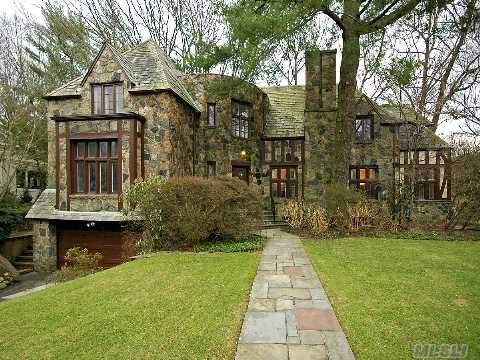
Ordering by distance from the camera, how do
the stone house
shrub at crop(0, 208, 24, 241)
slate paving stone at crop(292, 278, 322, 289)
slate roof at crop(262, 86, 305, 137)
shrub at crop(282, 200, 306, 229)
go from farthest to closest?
slate roof at crop(262, 86, 305, 137) < shrub at crop(0, 208, 24, 241) < shrub at crop(282, 200, 306, 229) < the stone house < slate paving stone at crop(292, 278, 322, 289)

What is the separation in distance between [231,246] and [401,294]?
490cm

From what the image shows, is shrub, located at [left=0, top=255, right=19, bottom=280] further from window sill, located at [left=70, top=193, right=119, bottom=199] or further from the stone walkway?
the stone walkway

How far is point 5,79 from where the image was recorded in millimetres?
15438

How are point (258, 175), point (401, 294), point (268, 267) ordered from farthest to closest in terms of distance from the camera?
point (258, 175), point (268, 267), point (401, 294)

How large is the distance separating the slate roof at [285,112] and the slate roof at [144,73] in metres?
4.34

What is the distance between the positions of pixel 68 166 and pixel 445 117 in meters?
15.3

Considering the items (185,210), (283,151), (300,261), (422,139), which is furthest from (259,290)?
(422,139)

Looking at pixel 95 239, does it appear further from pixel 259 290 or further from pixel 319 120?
pixel 319 120

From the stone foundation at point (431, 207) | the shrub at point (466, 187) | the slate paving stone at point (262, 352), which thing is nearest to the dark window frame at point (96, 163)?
the slate paving stone at point (262, 352)

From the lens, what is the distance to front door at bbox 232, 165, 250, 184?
49.3ft

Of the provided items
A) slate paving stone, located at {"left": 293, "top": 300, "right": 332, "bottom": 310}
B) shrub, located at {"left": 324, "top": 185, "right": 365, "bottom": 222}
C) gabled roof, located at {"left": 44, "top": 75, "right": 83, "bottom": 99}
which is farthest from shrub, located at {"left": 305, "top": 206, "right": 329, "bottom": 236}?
gabled roof, located at {"left": 44, "top": 75, "right": 83, "bottom": 99}

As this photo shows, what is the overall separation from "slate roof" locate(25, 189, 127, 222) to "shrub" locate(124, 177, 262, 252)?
1.48 m

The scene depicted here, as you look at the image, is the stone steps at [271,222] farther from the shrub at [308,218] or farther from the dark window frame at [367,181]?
the dark window frame at [367,181]

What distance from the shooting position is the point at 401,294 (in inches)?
197
